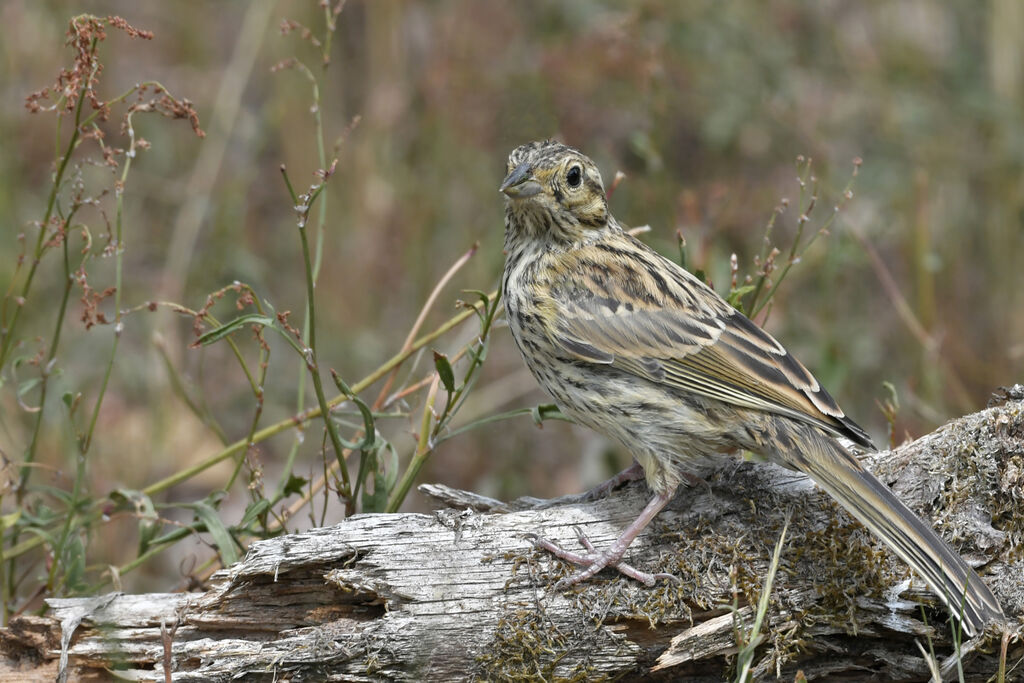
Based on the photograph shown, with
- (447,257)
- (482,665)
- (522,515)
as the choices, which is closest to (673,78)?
(447,257)

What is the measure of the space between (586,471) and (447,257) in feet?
5.60

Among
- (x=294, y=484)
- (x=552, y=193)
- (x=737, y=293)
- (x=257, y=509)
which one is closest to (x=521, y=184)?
(x=552, y=193)

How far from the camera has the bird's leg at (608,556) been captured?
324 cm

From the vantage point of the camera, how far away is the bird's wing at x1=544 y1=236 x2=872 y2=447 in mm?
3443

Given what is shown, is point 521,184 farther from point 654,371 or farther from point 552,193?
point 654,371

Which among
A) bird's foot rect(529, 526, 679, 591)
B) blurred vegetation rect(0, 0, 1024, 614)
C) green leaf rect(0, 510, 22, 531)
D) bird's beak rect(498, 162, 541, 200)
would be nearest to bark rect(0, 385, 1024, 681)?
bird's foot rect(529, 526, 679, 591)

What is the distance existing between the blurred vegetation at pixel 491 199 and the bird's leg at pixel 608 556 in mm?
2154

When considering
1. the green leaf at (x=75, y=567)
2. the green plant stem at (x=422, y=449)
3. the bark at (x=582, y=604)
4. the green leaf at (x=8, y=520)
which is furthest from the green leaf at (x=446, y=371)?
the green leaf at (x=8, y=520)

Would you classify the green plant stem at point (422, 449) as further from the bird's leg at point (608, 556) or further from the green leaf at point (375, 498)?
the bird's leg at point (608, 556)

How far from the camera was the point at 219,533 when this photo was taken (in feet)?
11.8

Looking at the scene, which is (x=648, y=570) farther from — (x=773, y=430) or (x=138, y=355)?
(x=138, y=355)

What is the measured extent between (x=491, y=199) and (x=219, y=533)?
12.2 feet

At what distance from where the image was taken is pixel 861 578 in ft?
10.4

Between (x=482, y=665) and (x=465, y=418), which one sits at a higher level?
(x=465, y=418)
